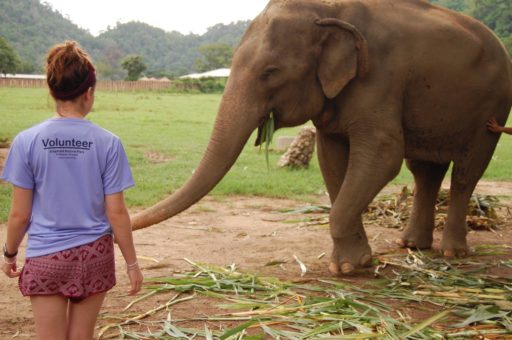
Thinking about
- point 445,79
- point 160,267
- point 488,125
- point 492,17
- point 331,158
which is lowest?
point 160,267

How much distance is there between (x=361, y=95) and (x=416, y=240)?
1.74 metres

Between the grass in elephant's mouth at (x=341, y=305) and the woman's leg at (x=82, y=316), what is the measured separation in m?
0.82

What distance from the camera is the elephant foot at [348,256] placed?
Result: 480 centimetres

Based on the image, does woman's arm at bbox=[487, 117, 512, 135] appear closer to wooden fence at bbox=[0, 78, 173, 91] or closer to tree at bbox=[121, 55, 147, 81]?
wooden fence at bbox=[0, 78, 173, 91]

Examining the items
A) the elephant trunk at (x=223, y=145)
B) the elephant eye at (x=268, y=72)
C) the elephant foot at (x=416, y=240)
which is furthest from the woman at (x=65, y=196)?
the elephant foot at (x=416, y=240)

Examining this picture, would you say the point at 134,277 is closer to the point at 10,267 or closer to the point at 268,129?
the point at 10,267

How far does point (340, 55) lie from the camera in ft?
15.1

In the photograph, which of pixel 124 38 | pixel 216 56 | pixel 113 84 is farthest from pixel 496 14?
pixel 124 38

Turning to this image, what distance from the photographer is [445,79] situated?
16.6 ft

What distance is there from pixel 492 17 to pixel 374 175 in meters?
40.0

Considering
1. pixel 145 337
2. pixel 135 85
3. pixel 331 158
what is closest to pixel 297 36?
Result: pixel 331 158

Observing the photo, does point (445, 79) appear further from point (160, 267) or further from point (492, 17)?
point (492, 17)

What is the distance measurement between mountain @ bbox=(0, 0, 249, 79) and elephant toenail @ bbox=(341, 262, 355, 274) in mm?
62798

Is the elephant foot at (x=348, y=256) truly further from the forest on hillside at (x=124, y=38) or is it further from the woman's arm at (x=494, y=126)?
the forest on hillside at (x=124, y=38)
